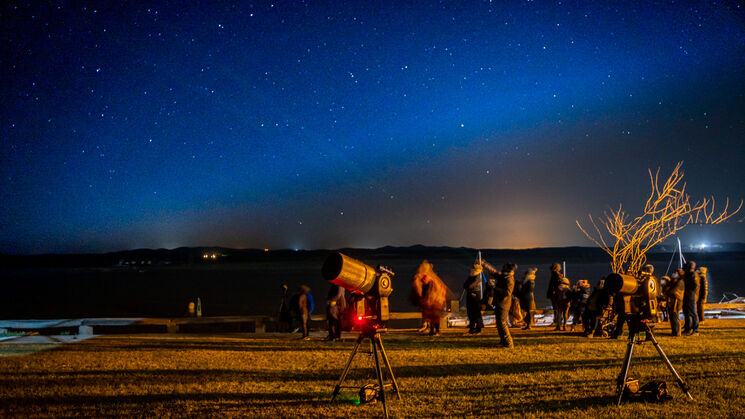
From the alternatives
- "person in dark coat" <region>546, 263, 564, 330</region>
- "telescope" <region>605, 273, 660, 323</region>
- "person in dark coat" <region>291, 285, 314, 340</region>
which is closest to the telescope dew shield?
"telescope" <region>605, 273, 660, 323</region>

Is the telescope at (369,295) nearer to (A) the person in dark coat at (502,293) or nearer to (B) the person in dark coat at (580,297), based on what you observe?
(A) the person in dark coat at (502,293)

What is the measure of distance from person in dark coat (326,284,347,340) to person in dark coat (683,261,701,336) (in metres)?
8.25

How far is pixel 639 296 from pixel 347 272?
363cm

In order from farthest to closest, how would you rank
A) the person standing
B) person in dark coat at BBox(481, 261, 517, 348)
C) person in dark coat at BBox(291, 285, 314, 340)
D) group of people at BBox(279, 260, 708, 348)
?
the person standing < person in dark coat at BBox(291, 285, 314, 340) < group of people at BBox(279, 260, 708, 348) < person in dark coat at BBox(481, 261, 517, 348)

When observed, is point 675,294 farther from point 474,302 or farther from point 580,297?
point 474,302

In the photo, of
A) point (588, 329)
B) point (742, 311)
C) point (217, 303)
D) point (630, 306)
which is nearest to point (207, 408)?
point (630, 306)

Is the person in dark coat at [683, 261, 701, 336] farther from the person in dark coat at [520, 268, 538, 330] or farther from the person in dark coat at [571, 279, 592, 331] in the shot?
the person in dark coat at [520, 268, 538, 330]

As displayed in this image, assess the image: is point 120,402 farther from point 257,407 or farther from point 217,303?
point 217,303

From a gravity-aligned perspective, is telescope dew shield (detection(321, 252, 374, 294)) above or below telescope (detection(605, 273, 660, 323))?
above

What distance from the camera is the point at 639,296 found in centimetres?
624

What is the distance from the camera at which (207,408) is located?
20.8 feet

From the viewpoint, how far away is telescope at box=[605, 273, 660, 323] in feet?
20.0

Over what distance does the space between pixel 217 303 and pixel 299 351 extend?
44980 mm

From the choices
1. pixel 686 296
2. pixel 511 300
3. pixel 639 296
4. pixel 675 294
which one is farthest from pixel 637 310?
pixel 675 294
